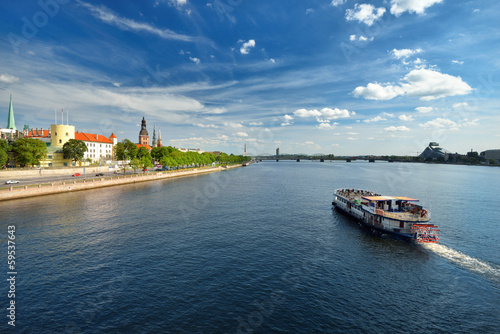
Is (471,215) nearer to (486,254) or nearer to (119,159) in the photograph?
(486,254)

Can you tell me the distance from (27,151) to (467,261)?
14682cm

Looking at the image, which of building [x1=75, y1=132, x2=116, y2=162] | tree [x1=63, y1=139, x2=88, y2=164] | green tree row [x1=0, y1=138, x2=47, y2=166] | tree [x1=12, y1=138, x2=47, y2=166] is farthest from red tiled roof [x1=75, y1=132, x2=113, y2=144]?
green tree row [x1=0, y1=138, x2=47, y2=166]

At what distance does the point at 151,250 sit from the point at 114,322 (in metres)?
14.8

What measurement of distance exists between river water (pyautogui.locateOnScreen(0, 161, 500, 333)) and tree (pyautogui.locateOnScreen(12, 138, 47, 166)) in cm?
6957

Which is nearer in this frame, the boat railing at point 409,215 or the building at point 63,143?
the boat railing at point 409,215

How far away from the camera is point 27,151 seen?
102m

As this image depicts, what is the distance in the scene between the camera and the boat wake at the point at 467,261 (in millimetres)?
29748

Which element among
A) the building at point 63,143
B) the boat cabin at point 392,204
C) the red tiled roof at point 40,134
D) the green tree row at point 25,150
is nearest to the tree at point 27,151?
the green tree row at point 25,150

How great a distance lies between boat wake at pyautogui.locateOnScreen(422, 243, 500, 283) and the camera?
29.7m

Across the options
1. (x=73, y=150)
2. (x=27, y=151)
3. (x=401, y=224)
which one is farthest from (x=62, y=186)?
(x=401, y=224)

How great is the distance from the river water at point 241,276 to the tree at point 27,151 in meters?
69.6

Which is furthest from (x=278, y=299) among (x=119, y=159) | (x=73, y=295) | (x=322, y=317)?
(x=119, y=159)

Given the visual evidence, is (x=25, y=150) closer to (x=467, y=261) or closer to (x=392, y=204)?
(x=392, y=204)

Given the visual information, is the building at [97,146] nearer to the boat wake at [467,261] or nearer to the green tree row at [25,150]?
the green tree row at [25,150]
